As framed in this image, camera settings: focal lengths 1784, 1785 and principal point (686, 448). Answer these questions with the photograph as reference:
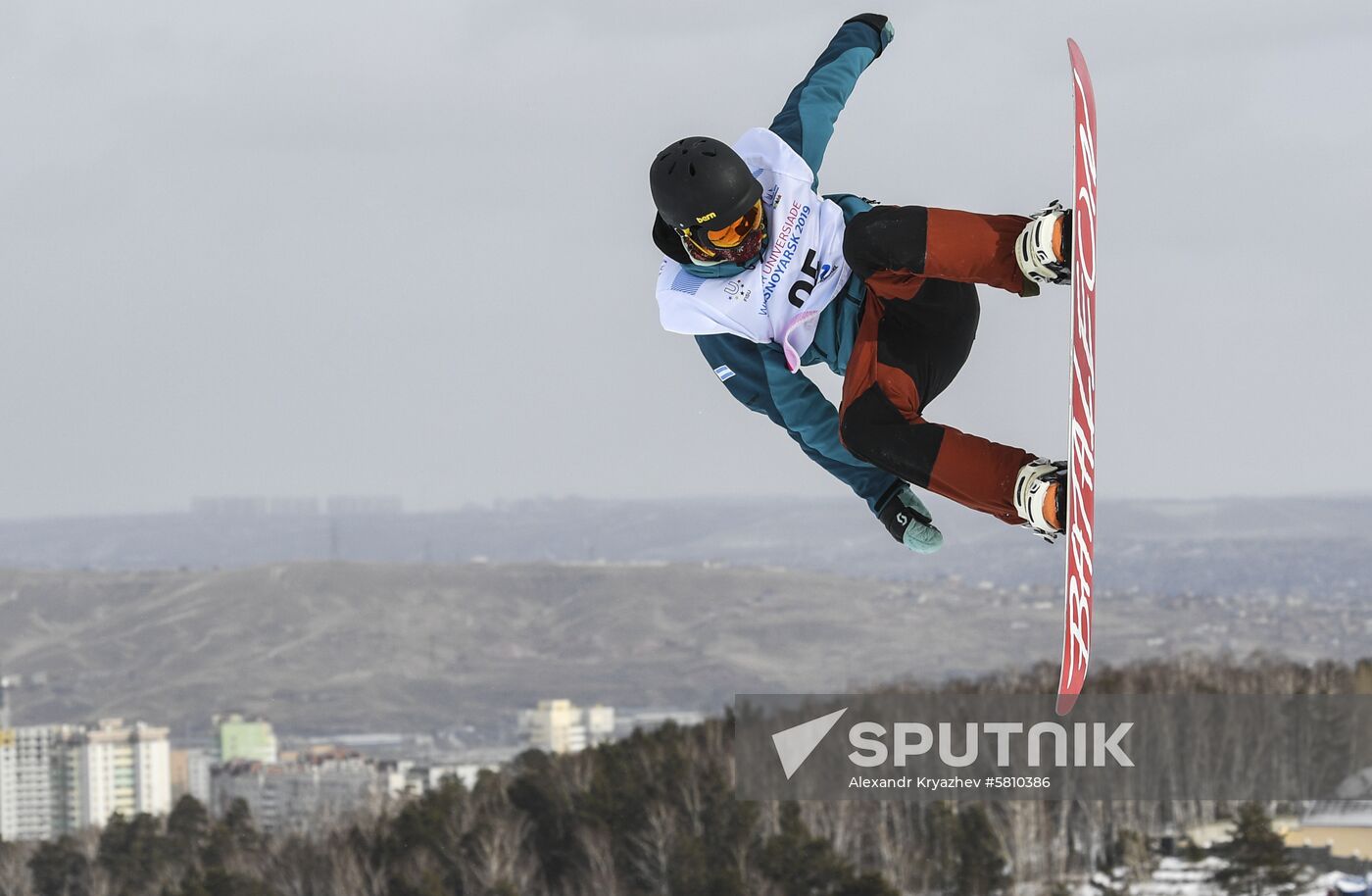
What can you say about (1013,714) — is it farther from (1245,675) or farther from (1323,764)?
(1245,675)

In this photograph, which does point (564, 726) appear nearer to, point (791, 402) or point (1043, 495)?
point (791, 402)

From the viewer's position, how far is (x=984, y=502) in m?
5.34

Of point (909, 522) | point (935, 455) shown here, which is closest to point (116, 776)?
point (909, 522)

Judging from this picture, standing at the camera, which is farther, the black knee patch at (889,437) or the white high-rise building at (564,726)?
the white high-rise building at (564,726)

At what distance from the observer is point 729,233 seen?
555 cm

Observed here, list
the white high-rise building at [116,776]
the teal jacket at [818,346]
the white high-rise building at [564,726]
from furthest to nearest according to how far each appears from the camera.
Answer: the white high-rise building at [564,726], the white high-rise building at [116,776], the teal jacket at [818,346]

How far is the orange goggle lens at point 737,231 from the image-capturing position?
5.54 meters


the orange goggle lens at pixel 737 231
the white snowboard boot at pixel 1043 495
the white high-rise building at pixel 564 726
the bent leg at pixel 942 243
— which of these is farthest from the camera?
the white high-rise building at pixel 564 726

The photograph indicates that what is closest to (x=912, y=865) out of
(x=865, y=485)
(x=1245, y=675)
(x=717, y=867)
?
(x=717, y=867)

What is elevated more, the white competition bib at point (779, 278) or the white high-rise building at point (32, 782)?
the white competition bib at point (779, 278)

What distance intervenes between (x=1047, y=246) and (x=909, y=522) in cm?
112

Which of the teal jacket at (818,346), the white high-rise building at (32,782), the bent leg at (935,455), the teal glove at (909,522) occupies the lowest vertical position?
the white high-rise building at (32,782)

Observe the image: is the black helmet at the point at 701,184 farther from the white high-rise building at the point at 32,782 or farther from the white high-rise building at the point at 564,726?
the white high-rise building at the point at 564,726

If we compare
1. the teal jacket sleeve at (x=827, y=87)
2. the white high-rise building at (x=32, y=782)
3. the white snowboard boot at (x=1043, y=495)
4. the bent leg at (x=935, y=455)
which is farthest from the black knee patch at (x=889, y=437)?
the white high-rise building at (x=32, y=782)
